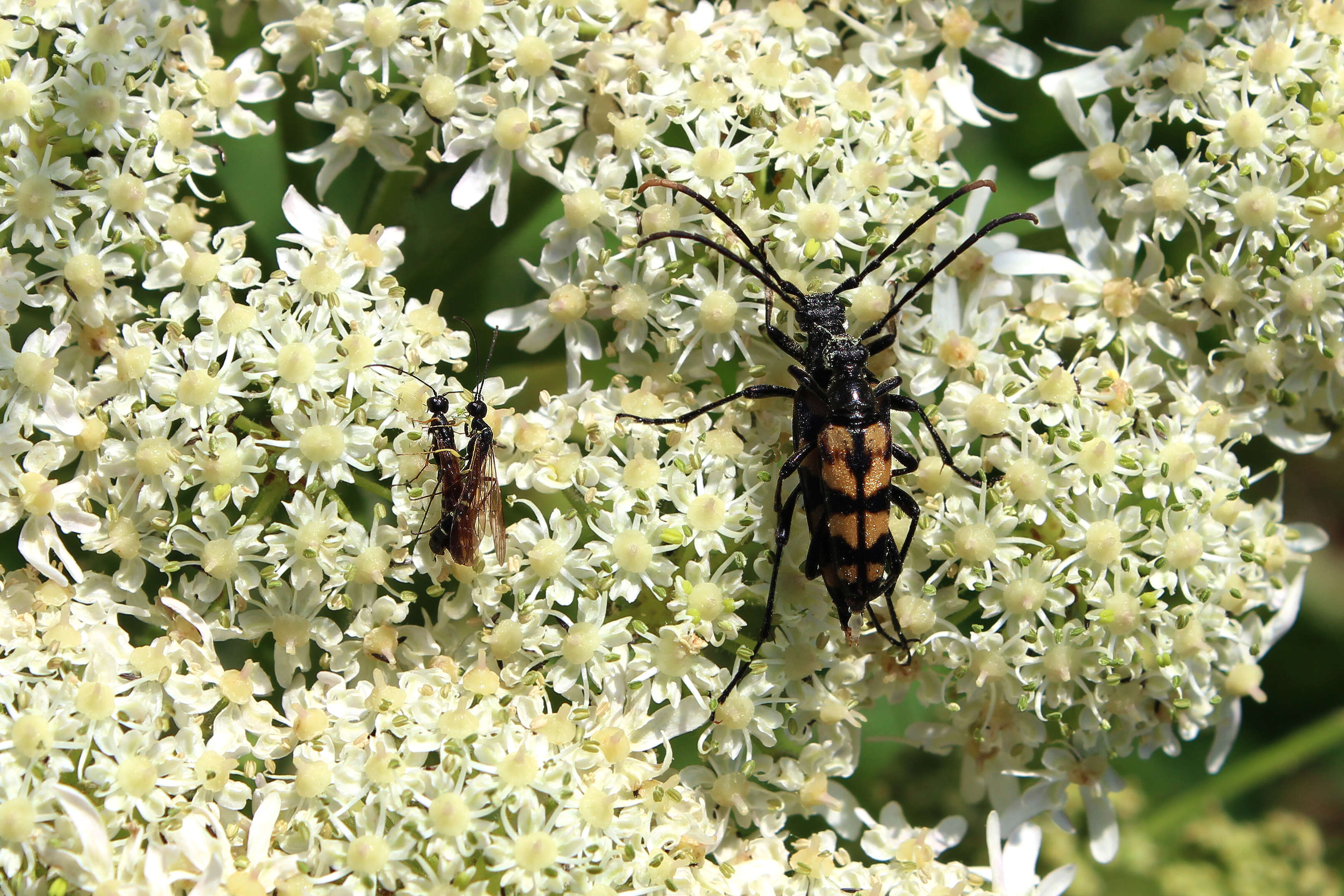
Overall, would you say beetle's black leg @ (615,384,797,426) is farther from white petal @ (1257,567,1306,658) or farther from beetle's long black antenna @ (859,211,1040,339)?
white petal @ (1257,567,1306,658)

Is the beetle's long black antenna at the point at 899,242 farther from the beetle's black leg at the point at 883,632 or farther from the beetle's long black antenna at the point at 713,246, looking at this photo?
the beetle's black leg at the point at 883,632

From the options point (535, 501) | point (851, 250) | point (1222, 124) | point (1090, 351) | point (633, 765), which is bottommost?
point (633, 765)

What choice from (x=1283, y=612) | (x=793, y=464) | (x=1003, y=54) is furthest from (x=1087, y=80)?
(x=1283, y=612)

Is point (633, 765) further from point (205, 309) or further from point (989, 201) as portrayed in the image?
point (989, 201)

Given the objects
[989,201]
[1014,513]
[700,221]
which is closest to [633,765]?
[1014,513]

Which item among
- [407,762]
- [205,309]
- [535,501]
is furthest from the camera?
[535,501]
